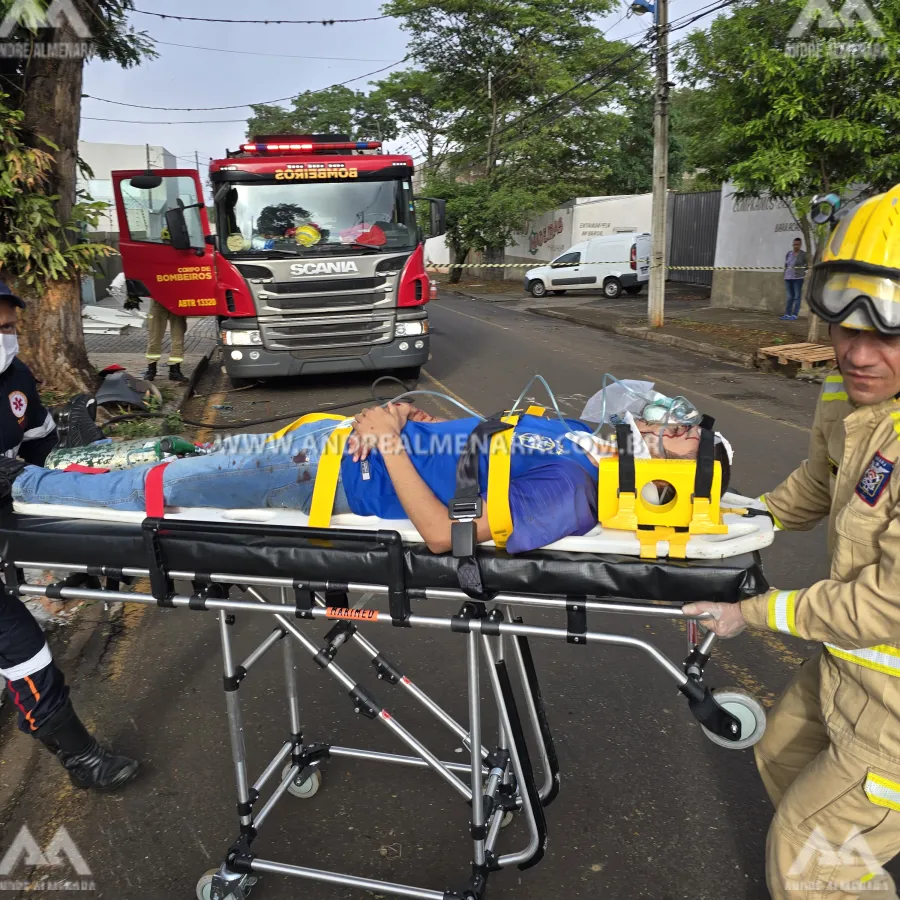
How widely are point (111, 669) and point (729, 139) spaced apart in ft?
35.0

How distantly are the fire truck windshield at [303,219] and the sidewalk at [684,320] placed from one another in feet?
19.6

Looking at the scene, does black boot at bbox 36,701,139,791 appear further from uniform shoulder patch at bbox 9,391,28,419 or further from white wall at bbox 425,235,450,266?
white wall at bbox 425,235,450,266

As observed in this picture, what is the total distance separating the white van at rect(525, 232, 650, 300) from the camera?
21281 millimetres

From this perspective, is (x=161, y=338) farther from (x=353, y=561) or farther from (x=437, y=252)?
(x=437, y=252)

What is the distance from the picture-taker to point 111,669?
349 centimetres

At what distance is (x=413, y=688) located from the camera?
236 cm

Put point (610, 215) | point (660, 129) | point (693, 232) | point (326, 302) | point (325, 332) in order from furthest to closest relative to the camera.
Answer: point (610, 215) < point (693, 232) < point (660, 129) < point (325, 332) < point (326, 302)

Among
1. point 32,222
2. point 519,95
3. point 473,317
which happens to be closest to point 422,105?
point 519,95

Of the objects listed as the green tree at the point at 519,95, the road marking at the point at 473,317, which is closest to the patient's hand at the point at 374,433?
the road marking at the point at 473,317

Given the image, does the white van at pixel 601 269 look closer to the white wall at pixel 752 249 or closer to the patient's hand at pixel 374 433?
the white wall at pixel 752 249

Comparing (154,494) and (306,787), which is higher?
(154,494)

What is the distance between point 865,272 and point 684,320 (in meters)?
15.0

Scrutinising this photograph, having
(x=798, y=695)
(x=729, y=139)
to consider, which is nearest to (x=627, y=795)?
(x=798, y=695)

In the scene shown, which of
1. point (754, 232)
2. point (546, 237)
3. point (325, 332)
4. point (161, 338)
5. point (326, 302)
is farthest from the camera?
point (546, 237)
